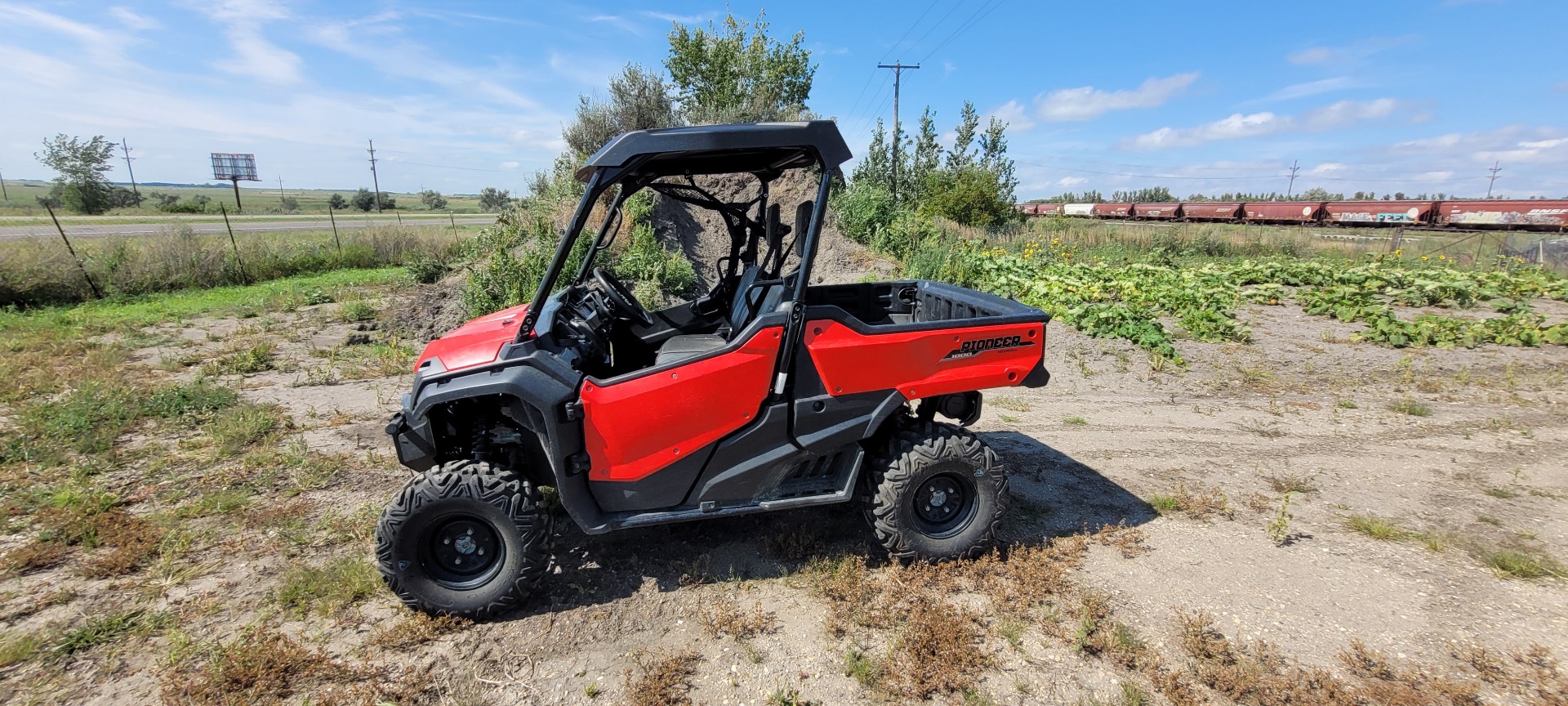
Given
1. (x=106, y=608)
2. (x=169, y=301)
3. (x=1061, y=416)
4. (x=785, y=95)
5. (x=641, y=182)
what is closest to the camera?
(x=106, y=608)

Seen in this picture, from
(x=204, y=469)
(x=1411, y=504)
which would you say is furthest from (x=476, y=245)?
(x=1411, y=504)

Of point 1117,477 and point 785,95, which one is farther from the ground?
point 785,95

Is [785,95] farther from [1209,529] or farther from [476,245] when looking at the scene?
[1209,529]

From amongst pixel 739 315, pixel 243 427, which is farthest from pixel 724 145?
pixel 243 427

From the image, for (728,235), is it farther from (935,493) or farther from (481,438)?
(481,438)

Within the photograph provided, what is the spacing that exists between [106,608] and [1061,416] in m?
6.82

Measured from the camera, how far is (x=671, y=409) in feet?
10.4

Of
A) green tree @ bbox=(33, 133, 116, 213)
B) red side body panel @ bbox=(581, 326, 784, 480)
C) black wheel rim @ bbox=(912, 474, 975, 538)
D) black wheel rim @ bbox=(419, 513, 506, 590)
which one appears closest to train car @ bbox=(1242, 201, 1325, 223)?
black wheel rim @ bbox=(912, 474, 975, 538)

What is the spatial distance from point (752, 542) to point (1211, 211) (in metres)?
39.3

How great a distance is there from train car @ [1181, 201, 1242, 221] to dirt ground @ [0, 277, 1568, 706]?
107 ft

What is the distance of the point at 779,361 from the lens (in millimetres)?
3281

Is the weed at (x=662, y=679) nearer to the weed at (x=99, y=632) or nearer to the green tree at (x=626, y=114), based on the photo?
the weed at (x=99, y=632)

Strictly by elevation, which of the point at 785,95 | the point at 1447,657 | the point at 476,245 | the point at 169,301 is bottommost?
the point at 1447,657

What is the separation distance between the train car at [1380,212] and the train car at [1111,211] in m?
10.5
